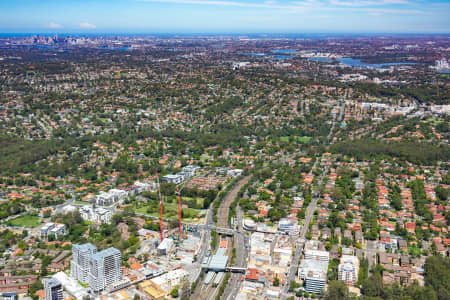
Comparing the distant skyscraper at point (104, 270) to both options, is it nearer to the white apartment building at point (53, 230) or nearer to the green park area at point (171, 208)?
the white apartment building at point (53, 230)

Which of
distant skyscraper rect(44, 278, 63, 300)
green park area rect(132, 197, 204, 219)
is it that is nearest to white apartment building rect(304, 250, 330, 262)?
green park area rect(132, 197, 204, 219)

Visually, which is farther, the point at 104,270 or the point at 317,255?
the point at 317,255

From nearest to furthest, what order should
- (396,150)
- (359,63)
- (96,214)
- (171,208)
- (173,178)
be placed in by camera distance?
(96,214) → (171,208) → (173,178) → (396,150) → (359,63)

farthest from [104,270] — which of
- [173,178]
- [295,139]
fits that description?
[295,139]

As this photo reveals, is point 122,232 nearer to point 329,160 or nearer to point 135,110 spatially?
point 329,160

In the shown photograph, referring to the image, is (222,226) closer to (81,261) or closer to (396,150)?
(81,261)

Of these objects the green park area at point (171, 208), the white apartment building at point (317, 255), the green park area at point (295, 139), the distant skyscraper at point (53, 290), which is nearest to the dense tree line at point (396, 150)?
the green park area at point (295, 139)
